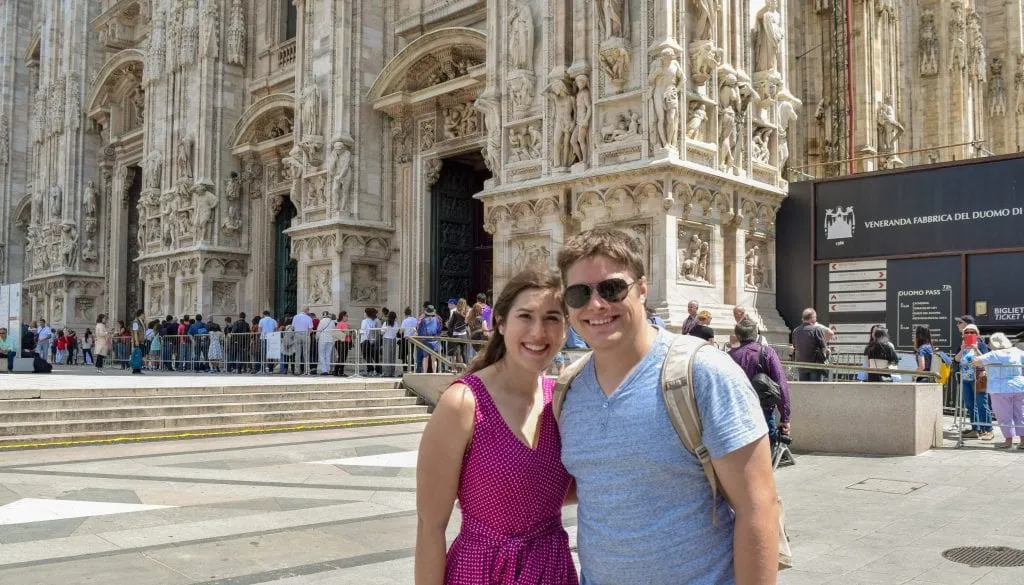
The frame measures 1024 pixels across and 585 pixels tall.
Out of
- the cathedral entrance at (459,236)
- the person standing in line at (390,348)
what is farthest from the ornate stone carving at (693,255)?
the cathedral entrance at (459,236)

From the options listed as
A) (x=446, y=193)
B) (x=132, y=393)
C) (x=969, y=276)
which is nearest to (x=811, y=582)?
(x=132, y=393)

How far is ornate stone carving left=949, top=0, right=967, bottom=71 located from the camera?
81.5 ft

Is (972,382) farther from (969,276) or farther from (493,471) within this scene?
(493,471)

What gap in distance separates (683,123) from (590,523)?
13.0 m

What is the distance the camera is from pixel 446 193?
2133 centimetres

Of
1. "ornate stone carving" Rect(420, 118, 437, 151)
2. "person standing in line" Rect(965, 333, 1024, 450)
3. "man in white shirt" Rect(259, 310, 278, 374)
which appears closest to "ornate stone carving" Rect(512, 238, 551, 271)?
"ornate stone carving" Rect(420, 118, 437, 151)

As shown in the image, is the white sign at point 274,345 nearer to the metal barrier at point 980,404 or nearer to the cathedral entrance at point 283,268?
the cathedral entrance at point 283,268

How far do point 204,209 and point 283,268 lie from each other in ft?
9.25

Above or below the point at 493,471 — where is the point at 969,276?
above

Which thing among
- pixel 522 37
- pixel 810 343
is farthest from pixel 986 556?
pixel 522 37

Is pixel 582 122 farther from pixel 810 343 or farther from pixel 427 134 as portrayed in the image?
pixel 427 134

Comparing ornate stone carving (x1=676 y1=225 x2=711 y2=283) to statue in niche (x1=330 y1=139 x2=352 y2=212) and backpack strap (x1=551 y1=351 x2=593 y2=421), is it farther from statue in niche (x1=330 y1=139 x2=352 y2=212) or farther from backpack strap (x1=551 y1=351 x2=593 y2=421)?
backpack strap (x1=551 y1=351 x2=593 y2=421)

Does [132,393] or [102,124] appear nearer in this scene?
[132,393]

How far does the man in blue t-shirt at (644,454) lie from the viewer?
2012mm
